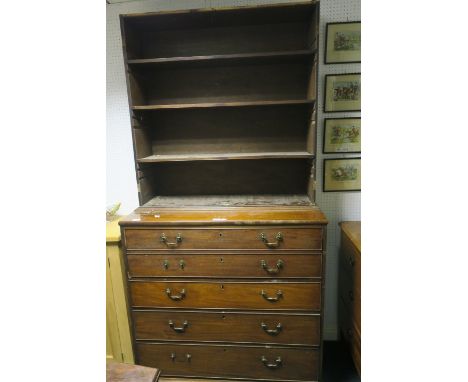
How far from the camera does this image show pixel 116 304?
188 cm

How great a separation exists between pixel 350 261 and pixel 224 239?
940 mm

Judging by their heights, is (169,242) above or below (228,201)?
below

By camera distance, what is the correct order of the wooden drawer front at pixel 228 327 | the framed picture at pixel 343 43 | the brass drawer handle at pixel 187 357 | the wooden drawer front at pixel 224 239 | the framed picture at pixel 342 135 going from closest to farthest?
the wooden drawer front at pixel 224 239 → the wooden drawer front at pixel 228 327 → the brass drawer handle at pixel 187 357 → the framed picture at pixel 343 43 → the framed picture at pixel 342 135

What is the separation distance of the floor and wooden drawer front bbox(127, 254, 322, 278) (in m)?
0.91

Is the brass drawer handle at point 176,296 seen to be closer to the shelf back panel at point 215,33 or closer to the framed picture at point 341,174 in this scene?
the framed picture at point 341,174

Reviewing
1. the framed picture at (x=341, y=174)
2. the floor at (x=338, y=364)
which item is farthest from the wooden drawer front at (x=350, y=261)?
the floor at (x=338, y=364)

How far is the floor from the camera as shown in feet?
6.23

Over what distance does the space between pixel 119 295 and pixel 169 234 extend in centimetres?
65

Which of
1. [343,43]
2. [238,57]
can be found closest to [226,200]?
[238,57]

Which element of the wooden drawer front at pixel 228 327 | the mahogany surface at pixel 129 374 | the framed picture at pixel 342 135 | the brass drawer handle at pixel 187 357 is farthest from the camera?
the framed picture at pixel 342 135

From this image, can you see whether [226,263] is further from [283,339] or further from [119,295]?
[119,295]

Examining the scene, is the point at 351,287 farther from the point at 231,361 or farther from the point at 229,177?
the point at 229,177

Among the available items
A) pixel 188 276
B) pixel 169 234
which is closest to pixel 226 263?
pixel 188 276

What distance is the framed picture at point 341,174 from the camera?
208cm
